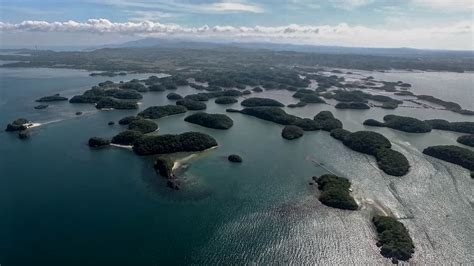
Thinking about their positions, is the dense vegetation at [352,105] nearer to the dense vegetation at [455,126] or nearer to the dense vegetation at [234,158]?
the dense vegetation at [455,126]

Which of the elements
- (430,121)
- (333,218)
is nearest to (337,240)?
(333,218)

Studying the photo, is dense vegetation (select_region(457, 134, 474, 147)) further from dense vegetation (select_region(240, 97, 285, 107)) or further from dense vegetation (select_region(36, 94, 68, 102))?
dense vegetation (select_region(36, 94, 68, 102))

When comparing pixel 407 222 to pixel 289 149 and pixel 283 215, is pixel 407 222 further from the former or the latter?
pixel 289 149

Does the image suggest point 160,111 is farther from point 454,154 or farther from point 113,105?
point 454,154

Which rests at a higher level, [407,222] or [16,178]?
[407,222]

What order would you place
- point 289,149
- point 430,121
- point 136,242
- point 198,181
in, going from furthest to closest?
point 430,121 → point 289,149 → point 198,181 → point 136,242

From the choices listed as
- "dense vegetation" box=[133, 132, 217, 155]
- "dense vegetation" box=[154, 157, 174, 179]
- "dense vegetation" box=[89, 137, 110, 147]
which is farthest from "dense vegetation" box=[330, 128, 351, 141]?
"dense vegetation" box=[89, 137, 110, 147]

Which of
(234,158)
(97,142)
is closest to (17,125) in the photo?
(97,142)

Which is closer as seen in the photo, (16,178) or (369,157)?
(16,178)

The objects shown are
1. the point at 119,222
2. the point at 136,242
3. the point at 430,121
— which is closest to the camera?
the point at 136,242
